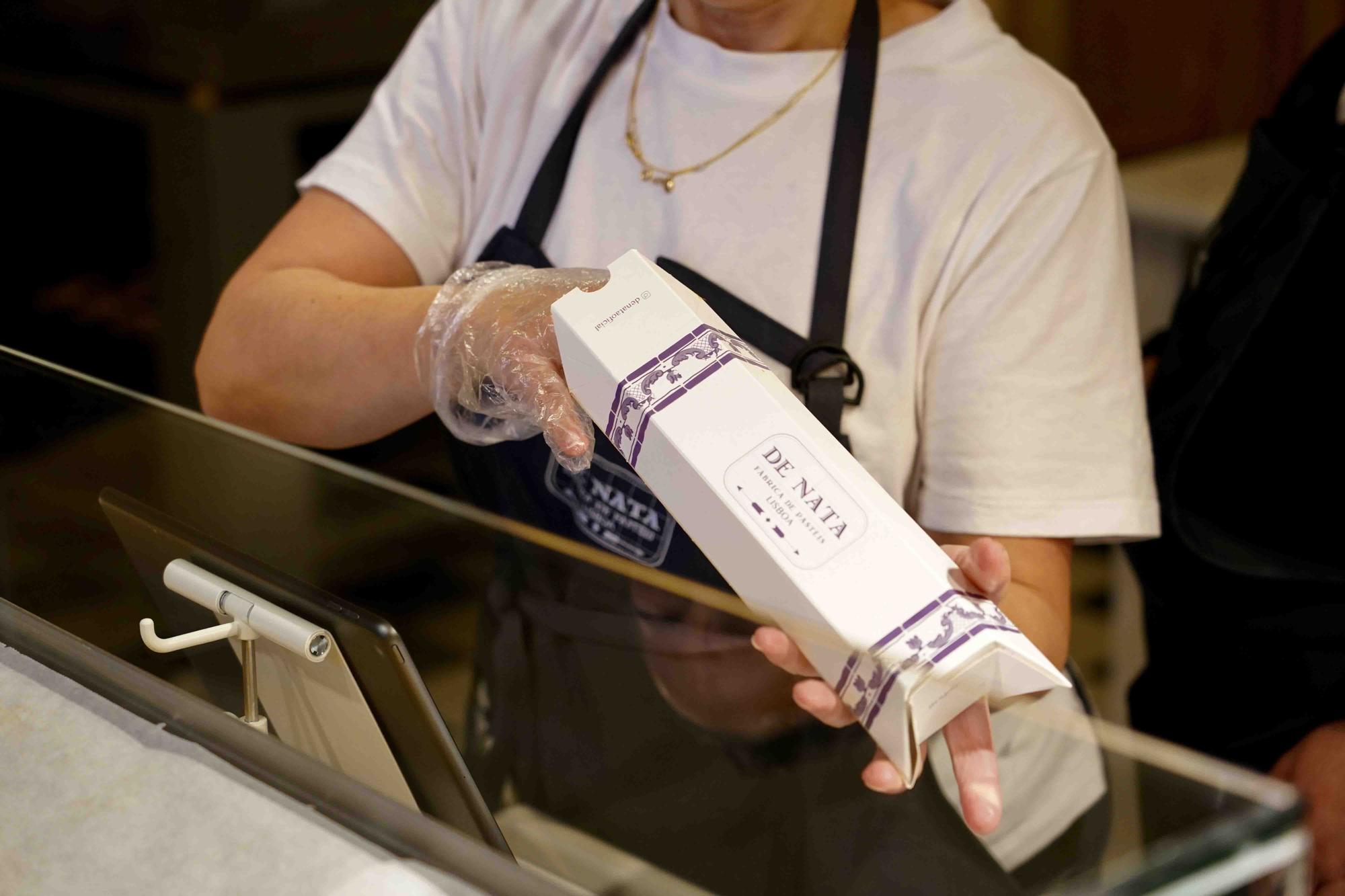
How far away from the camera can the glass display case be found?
→ 628mm

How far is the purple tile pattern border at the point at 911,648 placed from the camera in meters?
0.55

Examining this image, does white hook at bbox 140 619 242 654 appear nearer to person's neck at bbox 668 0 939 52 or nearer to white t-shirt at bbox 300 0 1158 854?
white t-shirt at bbox 300 0 1158 854

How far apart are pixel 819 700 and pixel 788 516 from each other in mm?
93

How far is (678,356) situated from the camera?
25.5 inches

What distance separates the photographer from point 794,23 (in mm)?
972

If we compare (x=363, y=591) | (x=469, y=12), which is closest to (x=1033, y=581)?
(x=363, y=591)

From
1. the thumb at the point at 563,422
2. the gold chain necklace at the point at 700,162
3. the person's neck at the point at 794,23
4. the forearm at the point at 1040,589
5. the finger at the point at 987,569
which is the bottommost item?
the forearm at the point at 1040,589

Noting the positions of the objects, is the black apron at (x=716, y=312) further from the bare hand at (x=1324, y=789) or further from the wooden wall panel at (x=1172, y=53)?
the wooden wall panel at (x=1172, y=53)

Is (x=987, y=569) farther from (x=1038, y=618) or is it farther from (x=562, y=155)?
(x=562, y=155)

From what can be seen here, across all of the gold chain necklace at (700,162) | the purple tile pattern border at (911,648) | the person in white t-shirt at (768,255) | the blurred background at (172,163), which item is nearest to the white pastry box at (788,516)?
the purple tile pattern border at (911,648)

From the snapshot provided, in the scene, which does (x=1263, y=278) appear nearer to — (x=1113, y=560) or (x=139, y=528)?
(x=139, y=528)

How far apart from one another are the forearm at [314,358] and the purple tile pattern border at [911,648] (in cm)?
47

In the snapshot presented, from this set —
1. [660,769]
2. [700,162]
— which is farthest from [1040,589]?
[700,162]

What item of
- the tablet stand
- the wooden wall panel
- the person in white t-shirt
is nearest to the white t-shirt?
the person in white t-shirt
